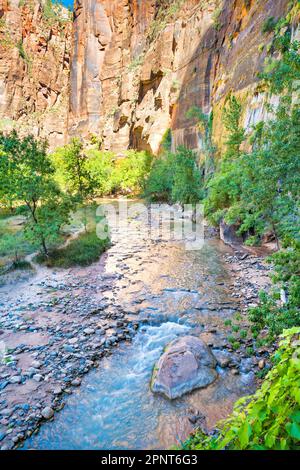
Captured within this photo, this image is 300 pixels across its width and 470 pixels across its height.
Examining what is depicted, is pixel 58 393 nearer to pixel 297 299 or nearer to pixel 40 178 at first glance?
pixel 297 299

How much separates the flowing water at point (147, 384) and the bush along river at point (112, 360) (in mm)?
18

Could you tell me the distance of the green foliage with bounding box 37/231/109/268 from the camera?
1180cm

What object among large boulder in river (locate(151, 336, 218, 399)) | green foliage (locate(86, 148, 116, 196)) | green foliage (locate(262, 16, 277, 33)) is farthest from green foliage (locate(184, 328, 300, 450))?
green foliage (locate(86, 148, 116, 196))

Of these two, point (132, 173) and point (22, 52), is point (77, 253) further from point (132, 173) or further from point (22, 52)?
point (22, 52)

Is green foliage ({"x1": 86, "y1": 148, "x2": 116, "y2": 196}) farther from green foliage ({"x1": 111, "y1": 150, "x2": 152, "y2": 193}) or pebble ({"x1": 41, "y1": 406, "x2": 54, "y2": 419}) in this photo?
pebble ({"x1": 41, "y1": 406, "x2": 54, "y2": 419})

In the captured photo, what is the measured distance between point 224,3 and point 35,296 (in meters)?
40.3

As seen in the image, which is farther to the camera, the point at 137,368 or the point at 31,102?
the point at 31,102

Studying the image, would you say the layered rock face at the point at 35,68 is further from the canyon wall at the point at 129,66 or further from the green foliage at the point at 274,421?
the green foliage at the point at 274,421

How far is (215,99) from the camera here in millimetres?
29859

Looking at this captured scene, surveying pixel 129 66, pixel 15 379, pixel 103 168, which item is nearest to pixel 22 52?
pixel 129 66

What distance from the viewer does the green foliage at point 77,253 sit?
11797mm

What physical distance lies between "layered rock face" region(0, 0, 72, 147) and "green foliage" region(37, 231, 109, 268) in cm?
6364

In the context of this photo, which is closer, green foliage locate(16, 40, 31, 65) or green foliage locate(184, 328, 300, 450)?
green foliage locate(184, 328, 300, 450)
